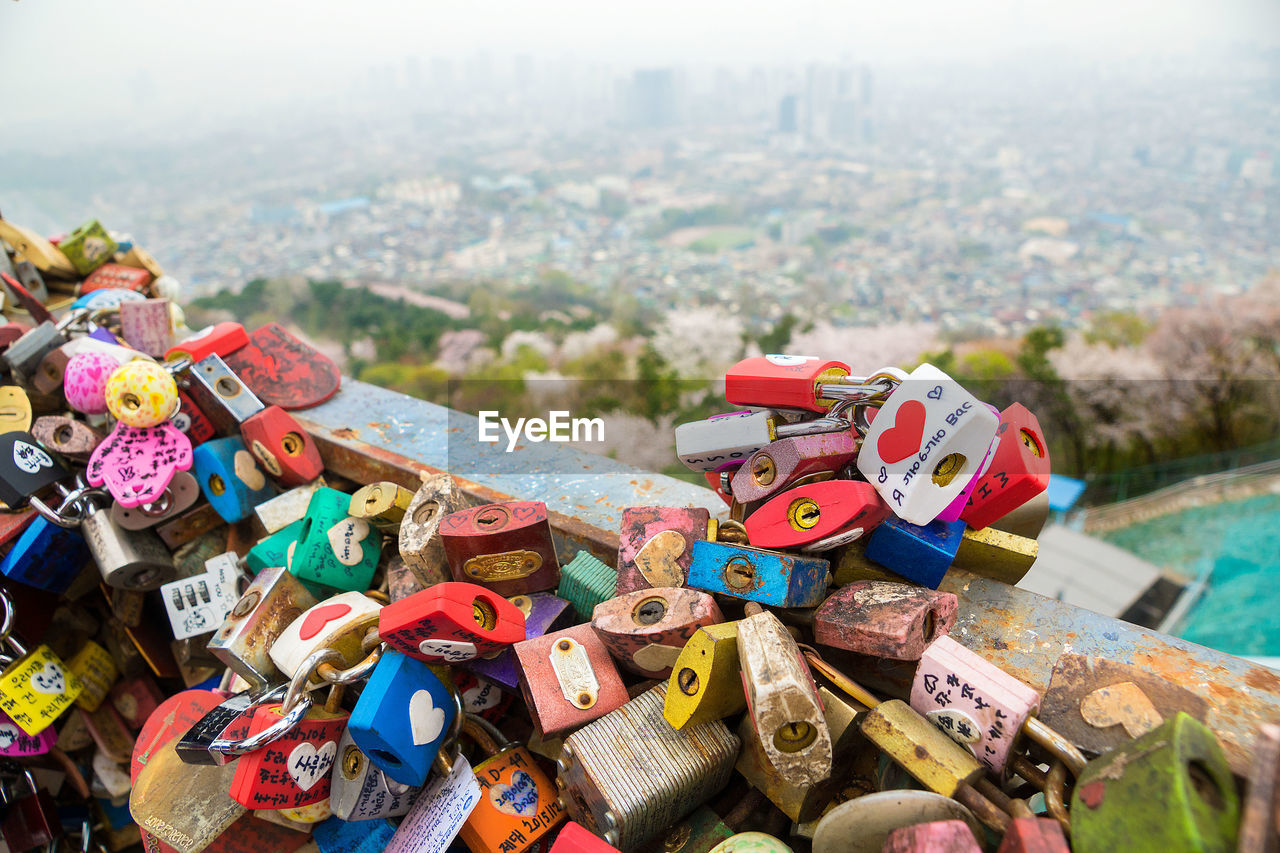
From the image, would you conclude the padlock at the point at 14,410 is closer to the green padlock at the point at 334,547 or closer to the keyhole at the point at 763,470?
the green padlock at the point at 334,547

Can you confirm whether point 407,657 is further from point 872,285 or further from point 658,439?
point 872,285

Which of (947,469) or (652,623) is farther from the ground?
(947,469)

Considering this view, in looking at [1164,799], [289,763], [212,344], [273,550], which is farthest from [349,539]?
[1164,799]

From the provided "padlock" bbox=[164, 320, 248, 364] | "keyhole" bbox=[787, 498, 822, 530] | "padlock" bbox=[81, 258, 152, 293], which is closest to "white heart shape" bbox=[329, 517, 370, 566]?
"padlock" bbox=[164, 320, 248, 364]

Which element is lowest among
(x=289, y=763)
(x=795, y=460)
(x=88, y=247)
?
(x=289, y=763)

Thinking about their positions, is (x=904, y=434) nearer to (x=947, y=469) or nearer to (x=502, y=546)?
(x=947, y=469)

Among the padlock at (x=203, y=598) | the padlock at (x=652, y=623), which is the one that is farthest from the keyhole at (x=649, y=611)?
the padlock at (x=203, y=598)
